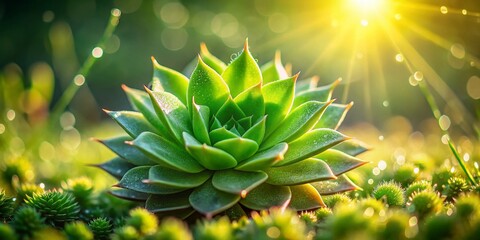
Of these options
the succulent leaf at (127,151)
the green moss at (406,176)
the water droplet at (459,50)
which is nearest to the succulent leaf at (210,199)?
the succulent leaf at (127,151)

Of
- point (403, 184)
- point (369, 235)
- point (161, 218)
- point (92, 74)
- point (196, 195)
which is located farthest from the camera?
point (92, 74)

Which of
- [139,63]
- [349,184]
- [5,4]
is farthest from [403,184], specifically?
[5,4]

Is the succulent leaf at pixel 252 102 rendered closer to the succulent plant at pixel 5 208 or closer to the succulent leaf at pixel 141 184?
the succulent leaf at pixel 141 184

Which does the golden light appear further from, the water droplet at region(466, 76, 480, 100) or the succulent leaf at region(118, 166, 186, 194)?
the succulent leaf at region(118, 166, 186, 194)

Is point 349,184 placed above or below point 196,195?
above

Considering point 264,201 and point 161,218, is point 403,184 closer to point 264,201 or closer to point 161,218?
point 264,201

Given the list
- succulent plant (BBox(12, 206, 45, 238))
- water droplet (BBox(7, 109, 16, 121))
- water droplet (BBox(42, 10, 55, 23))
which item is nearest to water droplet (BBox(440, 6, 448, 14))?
succulent plant (BBox(12, 206, 45, 238))
